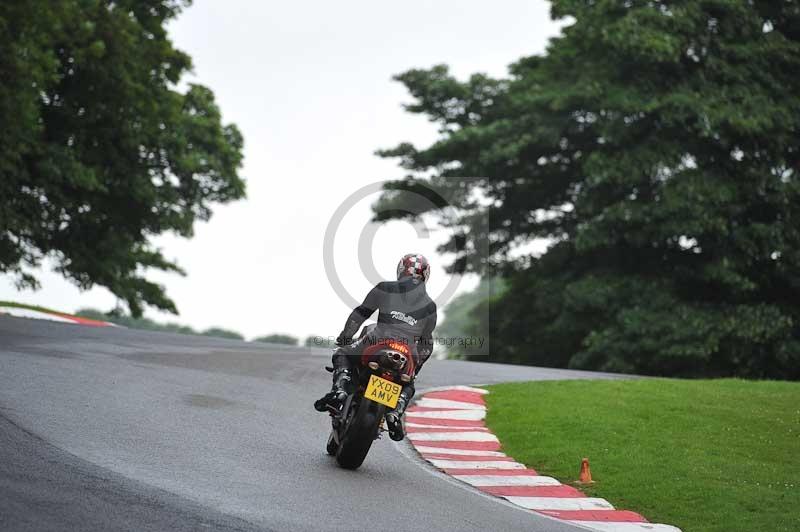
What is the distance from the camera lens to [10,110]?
29109 mm

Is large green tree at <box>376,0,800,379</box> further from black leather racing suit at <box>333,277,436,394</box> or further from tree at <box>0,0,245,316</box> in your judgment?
black leather racing suit at <box>333,277,436,394</box>

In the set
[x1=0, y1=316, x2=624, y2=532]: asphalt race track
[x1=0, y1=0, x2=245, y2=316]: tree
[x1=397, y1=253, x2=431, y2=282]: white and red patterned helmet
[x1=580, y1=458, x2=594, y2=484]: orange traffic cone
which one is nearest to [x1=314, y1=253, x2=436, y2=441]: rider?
[x1=397, y1=253, x2=431, y2=282]: white and red patterned helmet

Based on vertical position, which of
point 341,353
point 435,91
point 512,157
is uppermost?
point 435,91

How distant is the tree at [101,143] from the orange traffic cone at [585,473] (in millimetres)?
23334

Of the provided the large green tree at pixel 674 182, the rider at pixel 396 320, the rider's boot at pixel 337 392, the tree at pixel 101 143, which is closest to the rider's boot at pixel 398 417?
the rider at pixel 396 320

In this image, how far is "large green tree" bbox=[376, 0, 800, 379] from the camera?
92.9ft

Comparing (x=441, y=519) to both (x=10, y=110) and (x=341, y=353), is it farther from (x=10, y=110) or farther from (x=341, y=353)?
(x=10, y=110)

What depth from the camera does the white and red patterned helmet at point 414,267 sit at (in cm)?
973

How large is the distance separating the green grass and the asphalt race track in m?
1.59

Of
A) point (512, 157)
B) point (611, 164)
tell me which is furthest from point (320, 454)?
point (512, 157)

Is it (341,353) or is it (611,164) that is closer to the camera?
(341,353)

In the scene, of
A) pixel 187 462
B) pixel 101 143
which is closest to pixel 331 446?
pixel 187 462

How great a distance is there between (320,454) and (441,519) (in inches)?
95.3

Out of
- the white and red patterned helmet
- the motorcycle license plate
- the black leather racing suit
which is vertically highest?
the white and red patterned helmet
